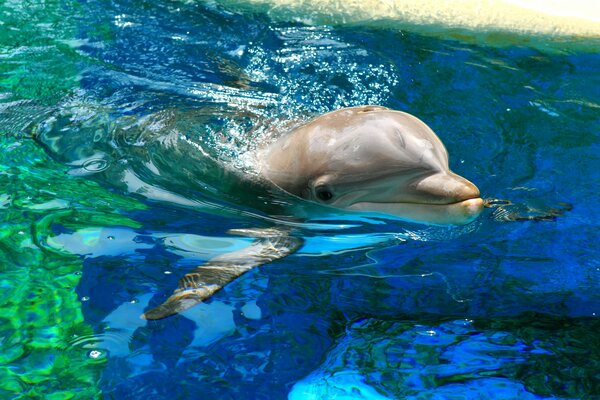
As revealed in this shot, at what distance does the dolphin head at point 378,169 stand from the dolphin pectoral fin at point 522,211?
0.74 m

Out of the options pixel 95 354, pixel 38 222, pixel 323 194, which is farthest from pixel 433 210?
pixel 38 222

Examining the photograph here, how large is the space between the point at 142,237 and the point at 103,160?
1.23m

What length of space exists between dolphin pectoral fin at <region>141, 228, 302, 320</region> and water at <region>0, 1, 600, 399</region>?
87mm

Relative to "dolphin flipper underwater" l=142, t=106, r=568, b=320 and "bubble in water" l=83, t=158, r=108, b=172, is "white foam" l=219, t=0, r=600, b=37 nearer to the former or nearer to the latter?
"bubble in water" l=83, t=158, r=108, b=172

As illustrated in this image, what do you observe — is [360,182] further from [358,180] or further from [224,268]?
[224,268]

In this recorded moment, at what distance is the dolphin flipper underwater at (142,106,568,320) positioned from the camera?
4.34 metres

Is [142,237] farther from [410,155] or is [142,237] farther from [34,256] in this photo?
[410,155]

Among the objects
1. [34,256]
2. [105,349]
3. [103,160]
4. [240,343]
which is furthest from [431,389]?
[103,160]

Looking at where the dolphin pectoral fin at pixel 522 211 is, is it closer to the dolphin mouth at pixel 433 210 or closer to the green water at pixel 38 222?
the dolphin mouth at pixel 433 210

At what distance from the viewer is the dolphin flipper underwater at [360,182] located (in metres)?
4.34

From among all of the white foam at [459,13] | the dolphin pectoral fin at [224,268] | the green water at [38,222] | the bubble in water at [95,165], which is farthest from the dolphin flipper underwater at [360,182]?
the white foam at [459,13]

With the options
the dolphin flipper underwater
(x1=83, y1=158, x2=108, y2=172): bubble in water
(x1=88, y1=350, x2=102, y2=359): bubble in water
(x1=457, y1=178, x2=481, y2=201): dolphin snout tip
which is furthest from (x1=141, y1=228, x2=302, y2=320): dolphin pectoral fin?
(x1=83, y1=158, x2=108, y2=172): bubble in water

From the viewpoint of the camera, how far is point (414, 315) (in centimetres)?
435

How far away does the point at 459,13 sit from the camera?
870 centimetres
